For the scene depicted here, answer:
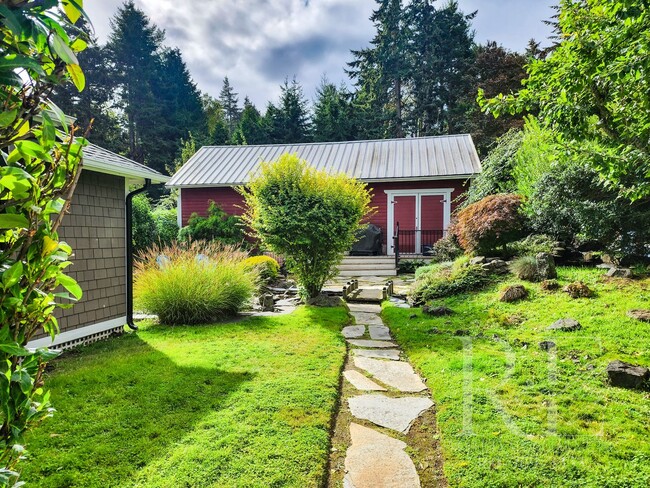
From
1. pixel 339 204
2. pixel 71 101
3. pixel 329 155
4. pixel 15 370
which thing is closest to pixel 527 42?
pixel 329 155

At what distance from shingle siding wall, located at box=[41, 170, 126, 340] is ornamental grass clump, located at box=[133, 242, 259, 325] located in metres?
0.38

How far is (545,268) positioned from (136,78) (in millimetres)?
32929

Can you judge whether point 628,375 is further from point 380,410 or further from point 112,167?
point 112,167

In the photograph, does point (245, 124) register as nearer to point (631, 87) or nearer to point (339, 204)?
point (339, 204)

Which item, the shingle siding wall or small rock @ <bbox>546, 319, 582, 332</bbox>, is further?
the shingle siding wall

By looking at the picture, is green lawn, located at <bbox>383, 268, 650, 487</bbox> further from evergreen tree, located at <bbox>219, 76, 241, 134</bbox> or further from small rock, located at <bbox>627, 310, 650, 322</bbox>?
evergreen tree, located at <bbox>219, 76, 241, 134</bbox>

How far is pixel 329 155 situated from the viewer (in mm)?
15359

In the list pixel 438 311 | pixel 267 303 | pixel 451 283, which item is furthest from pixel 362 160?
pixel 438 311

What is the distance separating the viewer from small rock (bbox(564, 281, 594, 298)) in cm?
536

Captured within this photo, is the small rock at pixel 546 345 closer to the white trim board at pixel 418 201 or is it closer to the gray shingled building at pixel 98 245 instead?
the gray shingled building at pixel 98 245

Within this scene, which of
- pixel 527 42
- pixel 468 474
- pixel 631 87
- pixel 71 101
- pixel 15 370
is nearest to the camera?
pixel 15 370

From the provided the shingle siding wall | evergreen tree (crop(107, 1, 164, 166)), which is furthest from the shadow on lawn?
evergreen tree (crop(107, 1, 164, 166))

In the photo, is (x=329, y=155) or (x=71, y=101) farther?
(x=71, y=101)

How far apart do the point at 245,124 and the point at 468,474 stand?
27402 millimetres
